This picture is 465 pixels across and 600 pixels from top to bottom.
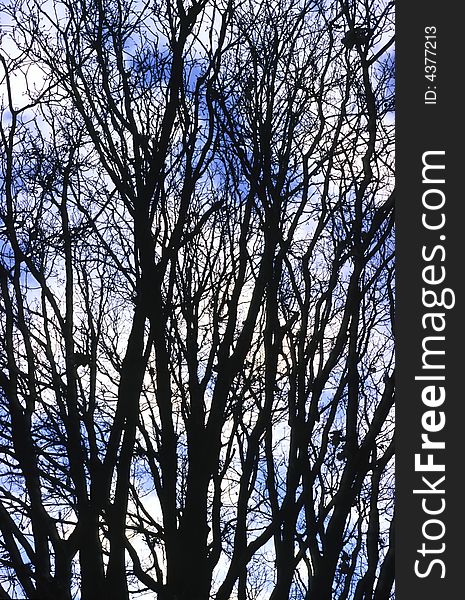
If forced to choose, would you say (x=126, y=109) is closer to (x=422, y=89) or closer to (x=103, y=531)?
(x=422, y=89)

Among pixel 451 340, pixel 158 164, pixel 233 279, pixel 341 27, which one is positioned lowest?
pixel 451 340

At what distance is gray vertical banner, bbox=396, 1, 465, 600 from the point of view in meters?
4.59

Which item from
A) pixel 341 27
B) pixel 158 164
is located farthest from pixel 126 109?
pixel 341 27

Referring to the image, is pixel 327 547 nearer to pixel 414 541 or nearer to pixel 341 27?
pixel 414 541

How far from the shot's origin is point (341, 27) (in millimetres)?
5926

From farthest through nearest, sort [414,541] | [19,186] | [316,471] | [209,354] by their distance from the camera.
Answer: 1. [19,186]
2. [209,354]
3. [316,471]
4. [414,541]

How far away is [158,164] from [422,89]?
176 centimetres

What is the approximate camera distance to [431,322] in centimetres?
480

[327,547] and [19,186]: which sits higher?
[19,186]

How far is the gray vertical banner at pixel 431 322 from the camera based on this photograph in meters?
4.59

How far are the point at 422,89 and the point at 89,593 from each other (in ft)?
12.2

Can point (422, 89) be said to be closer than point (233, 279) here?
Yes

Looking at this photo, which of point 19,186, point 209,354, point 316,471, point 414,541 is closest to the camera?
point 414,541

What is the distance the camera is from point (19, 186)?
250 inches
